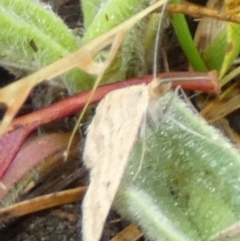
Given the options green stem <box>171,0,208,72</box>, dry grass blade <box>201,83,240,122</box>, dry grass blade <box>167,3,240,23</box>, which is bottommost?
dry grass blade <box>201,83,240,122</box>

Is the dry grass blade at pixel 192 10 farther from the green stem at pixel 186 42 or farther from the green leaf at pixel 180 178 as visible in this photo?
the green leaf at pixel 180 178

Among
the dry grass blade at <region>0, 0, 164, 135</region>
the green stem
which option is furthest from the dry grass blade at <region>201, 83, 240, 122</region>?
the dry grass blade at <region>0, 0, 164, 135</region>

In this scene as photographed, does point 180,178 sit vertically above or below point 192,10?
below

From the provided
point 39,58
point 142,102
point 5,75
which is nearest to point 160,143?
point 142,102

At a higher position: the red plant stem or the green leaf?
the red plant stem

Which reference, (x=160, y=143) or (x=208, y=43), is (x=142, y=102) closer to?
(x=160, y=143)

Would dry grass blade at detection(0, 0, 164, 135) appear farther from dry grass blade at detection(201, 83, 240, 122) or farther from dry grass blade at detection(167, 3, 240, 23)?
dry grass blade at detection(201, 83, 240, 122)

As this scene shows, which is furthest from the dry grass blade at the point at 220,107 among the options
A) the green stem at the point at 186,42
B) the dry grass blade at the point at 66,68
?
the dry grass blade at the point at 66,68

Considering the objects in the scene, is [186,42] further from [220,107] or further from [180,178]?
[180,178]

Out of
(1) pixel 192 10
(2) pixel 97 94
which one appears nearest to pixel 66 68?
(2) pixel 97 94
